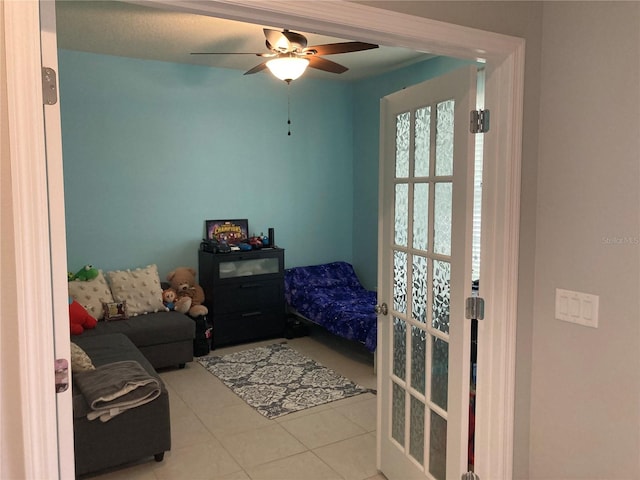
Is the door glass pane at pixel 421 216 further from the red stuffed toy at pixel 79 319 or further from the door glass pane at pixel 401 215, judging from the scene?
the red stuffed toy at pixel 79 319

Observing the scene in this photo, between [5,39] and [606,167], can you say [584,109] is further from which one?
[5,39]

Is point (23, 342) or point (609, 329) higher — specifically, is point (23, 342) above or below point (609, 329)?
above

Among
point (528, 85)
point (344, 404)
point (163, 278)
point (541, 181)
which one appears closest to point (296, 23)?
point (528, 85)

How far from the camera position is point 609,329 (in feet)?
6.26

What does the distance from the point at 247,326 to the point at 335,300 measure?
91 cm

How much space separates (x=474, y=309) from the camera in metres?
2.16

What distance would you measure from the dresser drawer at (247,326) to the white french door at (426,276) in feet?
8.55

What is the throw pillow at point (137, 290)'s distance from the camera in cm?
474

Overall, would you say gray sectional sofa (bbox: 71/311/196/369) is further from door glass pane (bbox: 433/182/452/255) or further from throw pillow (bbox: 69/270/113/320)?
door glass pane (bbox: 433/182/452/255)

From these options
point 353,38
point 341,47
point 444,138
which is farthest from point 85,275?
point 353,38

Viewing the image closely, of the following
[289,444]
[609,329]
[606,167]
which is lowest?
[289,444]

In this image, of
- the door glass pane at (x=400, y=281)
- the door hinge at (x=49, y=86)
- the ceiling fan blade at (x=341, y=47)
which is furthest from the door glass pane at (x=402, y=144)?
the door hinge at (x=49, y=86)

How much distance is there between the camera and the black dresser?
16.8ft

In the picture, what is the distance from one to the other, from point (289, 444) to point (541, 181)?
84.9 inches
